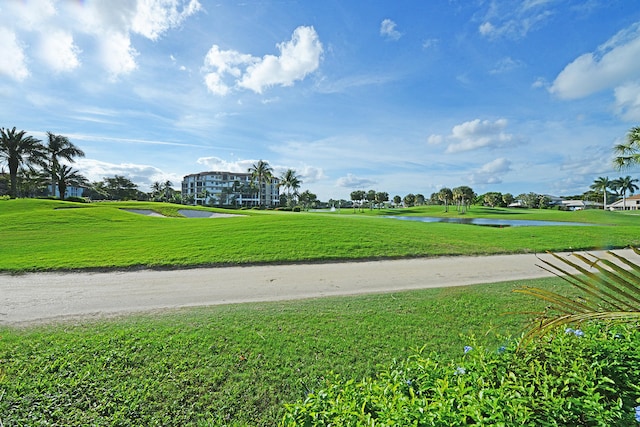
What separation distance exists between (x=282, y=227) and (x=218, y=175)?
11336cm

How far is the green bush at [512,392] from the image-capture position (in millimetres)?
1731

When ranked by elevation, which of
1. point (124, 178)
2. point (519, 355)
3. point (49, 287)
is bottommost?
point (49, 287)

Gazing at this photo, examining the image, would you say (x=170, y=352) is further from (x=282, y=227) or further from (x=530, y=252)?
(x=530, y=252)

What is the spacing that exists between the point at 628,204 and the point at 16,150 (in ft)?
420

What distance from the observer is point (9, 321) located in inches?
216

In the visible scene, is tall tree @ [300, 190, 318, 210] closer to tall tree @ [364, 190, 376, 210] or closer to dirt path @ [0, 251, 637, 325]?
tall tree @ [364, 190, 376, 210]

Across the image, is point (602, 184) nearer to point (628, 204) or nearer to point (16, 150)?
point (628, 204)

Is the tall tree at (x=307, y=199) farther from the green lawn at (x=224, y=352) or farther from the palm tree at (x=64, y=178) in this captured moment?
the green lawn at (x=224, y=352)

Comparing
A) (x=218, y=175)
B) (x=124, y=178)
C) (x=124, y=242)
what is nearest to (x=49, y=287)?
(x=124, y=242)

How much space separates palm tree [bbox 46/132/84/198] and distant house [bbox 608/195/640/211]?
118 metres

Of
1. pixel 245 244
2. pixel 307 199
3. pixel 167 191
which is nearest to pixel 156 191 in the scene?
pixel 167 191

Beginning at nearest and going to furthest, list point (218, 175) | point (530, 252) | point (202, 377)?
point (202, 377), point (530, 252), point (218, 175)

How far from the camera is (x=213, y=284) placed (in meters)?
8.00

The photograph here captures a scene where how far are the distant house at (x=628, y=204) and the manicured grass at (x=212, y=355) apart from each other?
102074 millimetres
